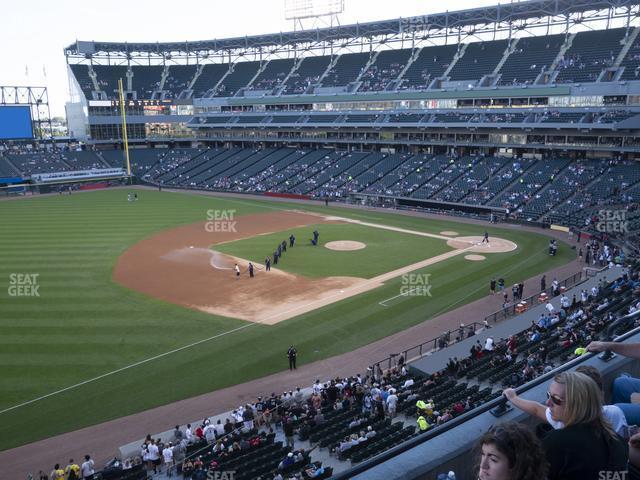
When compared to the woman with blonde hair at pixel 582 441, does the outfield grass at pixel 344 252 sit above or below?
below

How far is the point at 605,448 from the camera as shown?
139 inches

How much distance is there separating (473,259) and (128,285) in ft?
83.0

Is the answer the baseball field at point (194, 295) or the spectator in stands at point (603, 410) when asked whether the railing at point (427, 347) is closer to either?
the baseball field at point (194, 295)

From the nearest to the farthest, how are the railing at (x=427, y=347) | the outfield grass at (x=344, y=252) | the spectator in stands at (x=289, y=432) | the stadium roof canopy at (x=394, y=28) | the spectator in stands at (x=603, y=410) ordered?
the spectator in stands at (x=603, y=410)
the spectator in stands at (x=289, y=432)
the railing at (x=427, y=347)
the outfield grass at (x=344, y=252)
the stadium roof canopy at (x=394, y=28)

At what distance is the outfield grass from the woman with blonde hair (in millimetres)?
30996

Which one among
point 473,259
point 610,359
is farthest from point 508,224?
point 610,359

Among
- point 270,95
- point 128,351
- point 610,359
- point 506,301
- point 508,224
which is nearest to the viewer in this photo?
point 610,359

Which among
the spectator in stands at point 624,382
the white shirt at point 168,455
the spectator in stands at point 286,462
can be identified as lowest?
the white shirt at point 168,455

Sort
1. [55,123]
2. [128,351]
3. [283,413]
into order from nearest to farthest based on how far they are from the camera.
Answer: [283,413] < [128,351] < [55,123]

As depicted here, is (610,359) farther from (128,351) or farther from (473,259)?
(473,259)

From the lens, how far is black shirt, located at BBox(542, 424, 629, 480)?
344 centimetres

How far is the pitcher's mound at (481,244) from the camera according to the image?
41.3 meters

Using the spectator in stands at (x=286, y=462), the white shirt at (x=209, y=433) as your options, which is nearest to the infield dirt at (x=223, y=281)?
the white shirt at (x=209, y=433)

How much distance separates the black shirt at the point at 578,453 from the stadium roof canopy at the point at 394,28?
232ft
